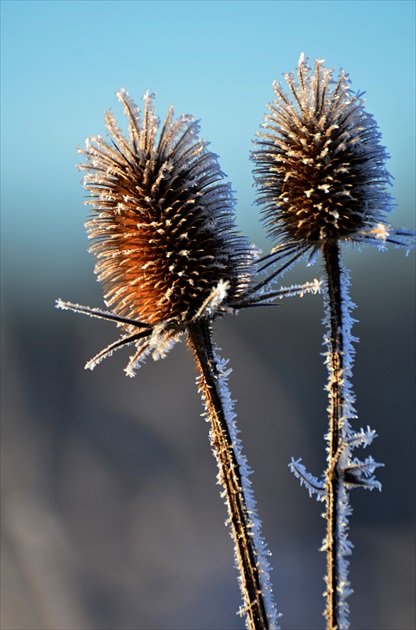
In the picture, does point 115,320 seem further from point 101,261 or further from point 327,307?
point 327,307

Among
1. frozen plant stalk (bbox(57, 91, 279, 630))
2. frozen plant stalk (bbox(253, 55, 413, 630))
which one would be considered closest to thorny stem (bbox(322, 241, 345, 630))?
frozen plant stalk (bbox(253, 55, 413, 630))

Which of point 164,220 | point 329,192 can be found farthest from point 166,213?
point 329,192

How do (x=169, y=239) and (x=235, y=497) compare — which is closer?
(x=235, y=497)

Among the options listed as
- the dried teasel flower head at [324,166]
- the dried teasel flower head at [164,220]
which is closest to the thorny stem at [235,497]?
the dried teasel flower head at [164,220]

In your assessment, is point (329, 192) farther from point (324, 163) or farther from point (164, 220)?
point (164, 220)

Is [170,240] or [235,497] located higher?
[170,240]

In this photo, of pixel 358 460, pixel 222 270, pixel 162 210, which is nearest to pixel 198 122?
pixel 162 210

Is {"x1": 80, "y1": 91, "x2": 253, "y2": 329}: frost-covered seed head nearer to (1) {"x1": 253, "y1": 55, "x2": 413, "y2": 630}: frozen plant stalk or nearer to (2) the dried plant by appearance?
(2) the dried plant
